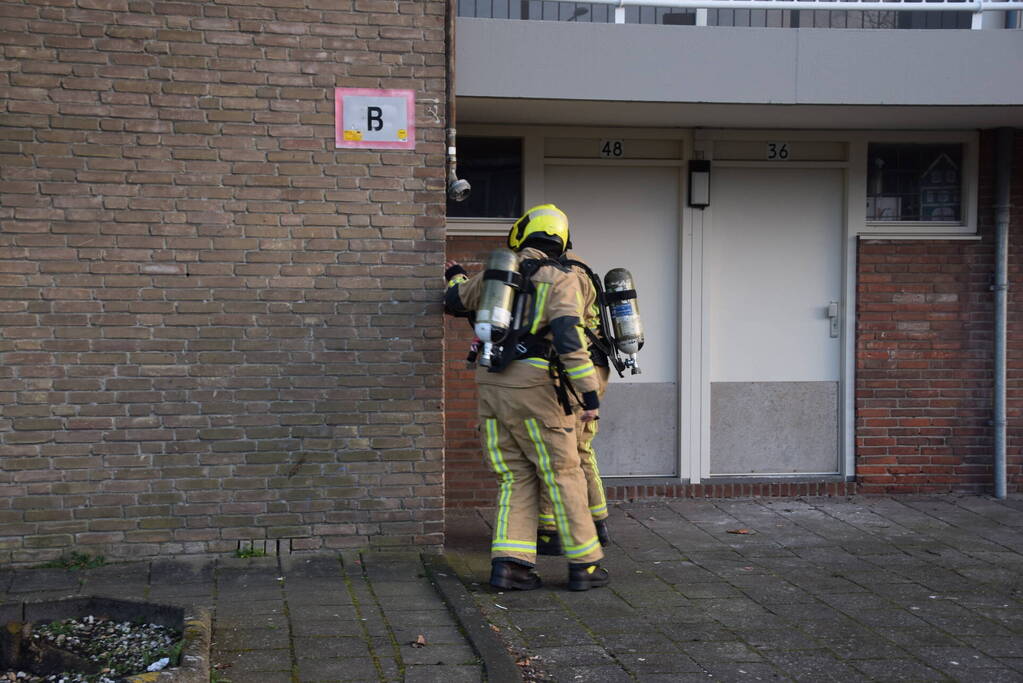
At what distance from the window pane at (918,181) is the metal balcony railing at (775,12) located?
3.05 feet

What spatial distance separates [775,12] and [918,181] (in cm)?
172

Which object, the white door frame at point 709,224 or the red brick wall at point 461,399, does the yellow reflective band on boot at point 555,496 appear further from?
the white door frame at point 709,224

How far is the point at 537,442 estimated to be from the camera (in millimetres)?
6047

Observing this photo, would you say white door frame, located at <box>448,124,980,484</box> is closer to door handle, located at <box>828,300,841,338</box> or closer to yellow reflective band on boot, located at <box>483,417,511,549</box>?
door handle, located at <box>828,300,841,338</box>

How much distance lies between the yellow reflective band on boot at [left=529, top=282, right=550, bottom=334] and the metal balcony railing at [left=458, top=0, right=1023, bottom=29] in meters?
2.33

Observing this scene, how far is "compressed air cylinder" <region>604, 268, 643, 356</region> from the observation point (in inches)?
251

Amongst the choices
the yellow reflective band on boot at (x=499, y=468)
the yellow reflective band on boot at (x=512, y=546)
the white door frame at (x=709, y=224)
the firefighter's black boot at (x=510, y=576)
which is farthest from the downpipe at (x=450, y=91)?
the firefighter's black boot at (x=510, y=576)

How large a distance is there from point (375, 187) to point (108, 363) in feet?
6.03

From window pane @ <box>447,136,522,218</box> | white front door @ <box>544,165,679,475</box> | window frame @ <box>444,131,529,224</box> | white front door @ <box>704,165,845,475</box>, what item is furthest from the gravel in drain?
white front door @ <box>704,165,845,475</box>

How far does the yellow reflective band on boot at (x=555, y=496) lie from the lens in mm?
6004

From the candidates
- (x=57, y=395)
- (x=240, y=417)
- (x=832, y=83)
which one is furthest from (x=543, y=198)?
(x=57, y=395)

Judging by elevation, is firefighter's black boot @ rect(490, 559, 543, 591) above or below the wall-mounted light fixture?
below

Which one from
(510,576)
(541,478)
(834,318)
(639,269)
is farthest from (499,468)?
(834,318)

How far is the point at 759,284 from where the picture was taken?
8461 millimetres
